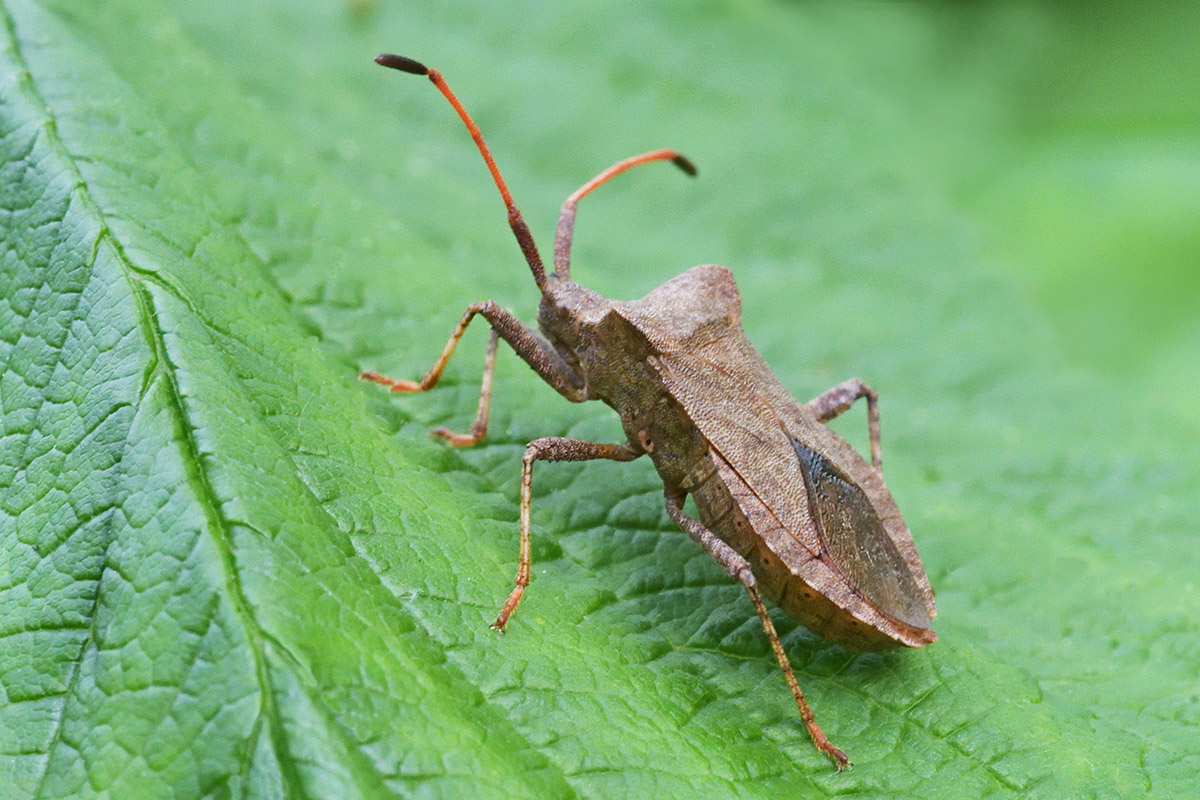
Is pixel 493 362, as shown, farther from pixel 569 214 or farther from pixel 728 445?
pixel 728 445

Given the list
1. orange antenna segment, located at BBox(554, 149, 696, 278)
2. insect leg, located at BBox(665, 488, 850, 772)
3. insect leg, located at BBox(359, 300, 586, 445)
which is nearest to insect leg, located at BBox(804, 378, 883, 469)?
insect leg, located at BBox(665, 488, 850, 772)

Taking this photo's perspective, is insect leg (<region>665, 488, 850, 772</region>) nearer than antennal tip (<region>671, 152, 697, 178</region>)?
Yes

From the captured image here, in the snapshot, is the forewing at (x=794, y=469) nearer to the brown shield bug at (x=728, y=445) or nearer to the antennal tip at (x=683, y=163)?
the brown shield bug at (x=728, y=445)

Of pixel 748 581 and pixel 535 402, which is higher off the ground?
pixel 748 581

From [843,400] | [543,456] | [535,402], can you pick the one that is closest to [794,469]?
[843,400]

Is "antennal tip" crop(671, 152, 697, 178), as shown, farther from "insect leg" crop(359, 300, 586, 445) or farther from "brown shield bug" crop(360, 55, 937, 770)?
"insect leg" crop(359, 300, 586, 445)

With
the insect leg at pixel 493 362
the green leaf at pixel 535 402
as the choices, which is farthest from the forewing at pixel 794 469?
the insect leg at pixel 493 362

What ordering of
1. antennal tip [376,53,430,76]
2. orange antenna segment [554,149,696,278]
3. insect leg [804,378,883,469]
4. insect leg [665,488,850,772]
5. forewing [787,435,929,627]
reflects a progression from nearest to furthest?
insect leg [665,488,850,772]
forewing [787,435,929,627]
antennal tip [376,53,430,76]
insect leg [804,378,883,469]
orange antenna segment [554,149,696,278]

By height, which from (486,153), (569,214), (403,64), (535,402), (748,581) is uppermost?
(403,64)
